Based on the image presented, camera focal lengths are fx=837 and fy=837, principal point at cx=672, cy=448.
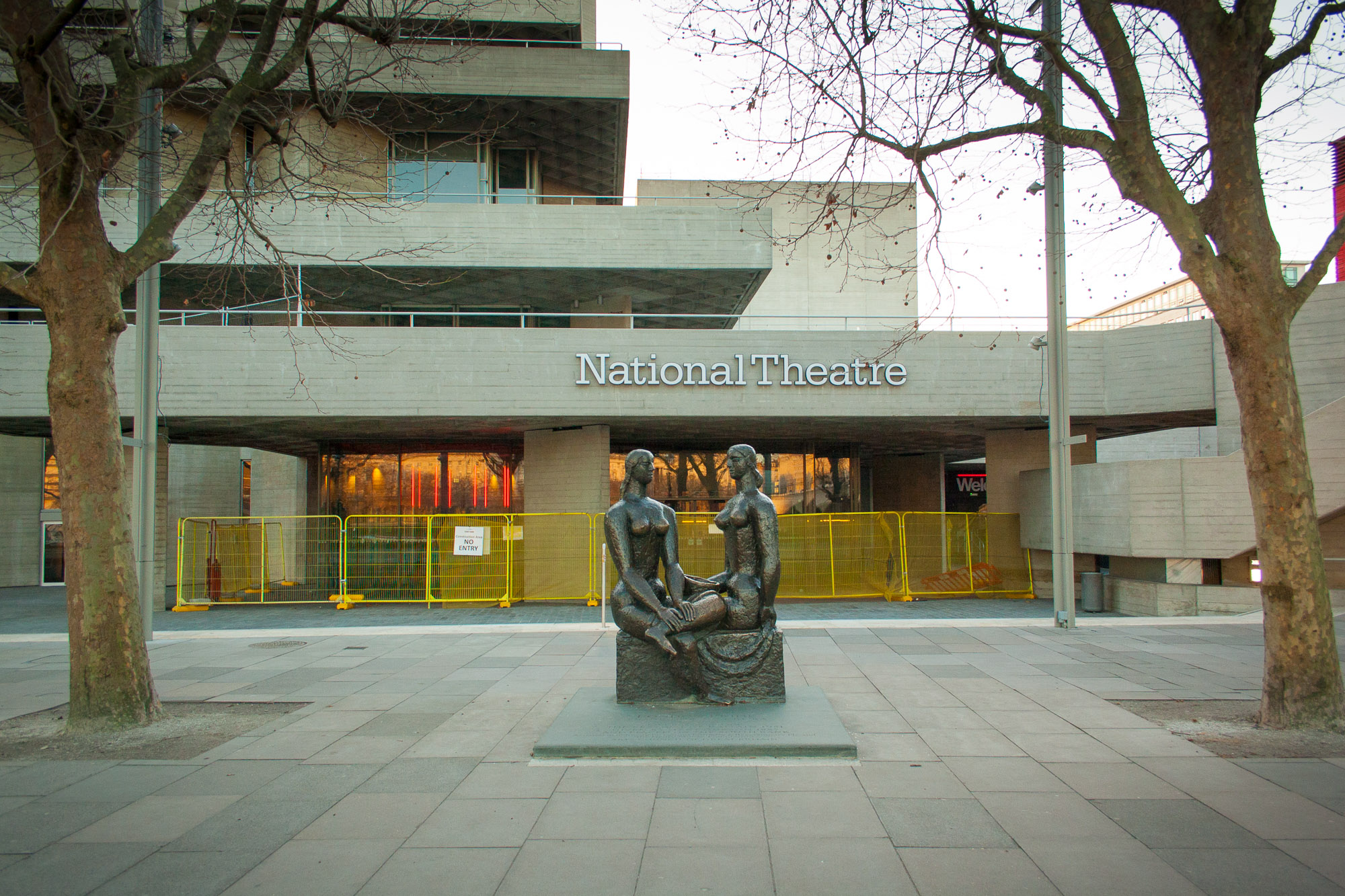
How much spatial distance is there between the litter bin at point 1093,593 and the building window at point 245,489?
22837mm

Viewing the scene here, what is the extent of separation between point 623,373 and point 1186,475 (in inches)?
395

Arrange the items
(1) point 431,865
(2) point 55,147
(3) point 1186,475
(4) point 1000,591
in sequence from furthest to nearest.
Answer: (4) point 1000,591 → (3) point 1186,475 → (2) point 55,147 → (1) point 431,865

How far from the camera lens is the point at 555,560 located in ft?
55.2

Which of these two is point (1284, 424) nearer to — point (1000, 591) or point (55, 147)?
point (55, 147)

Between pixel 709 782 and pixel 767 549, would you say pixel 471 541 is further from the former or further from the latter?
pixel 709 782

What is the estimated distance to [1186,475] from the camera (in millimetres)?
14398

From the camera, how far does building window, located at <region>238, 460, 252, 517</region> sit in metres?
25.5

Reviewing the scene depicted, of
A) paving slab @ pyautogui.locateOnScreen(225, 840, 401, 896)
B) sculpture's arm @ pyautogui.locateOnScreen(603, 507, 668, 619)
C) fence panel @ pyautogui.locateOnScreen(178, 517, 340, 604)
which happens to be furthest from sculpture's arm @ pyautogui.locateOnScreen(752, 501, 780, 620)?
fence panel @ pyautogui.locateOnScreen(178, 517, 340, 604)

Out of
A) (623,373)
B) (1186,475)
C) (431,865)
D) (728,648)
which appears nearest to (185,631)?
(623,373)

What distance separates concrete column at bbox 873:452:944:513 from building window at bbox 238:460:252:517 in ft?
→ 65.5

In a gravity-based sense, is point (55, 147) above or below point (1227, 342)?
above

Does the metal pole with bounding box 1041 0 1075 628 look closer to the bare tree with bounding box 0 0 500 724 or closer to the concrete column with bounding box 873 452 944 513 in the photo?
the bare tree with bounding box 0 0 500 724

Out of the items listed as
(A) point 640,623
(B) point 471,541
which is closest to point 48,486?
(B) point 471,541

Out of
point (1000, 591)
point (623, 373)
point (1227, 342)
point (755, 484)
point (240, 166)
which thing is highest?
point (240, 166)
